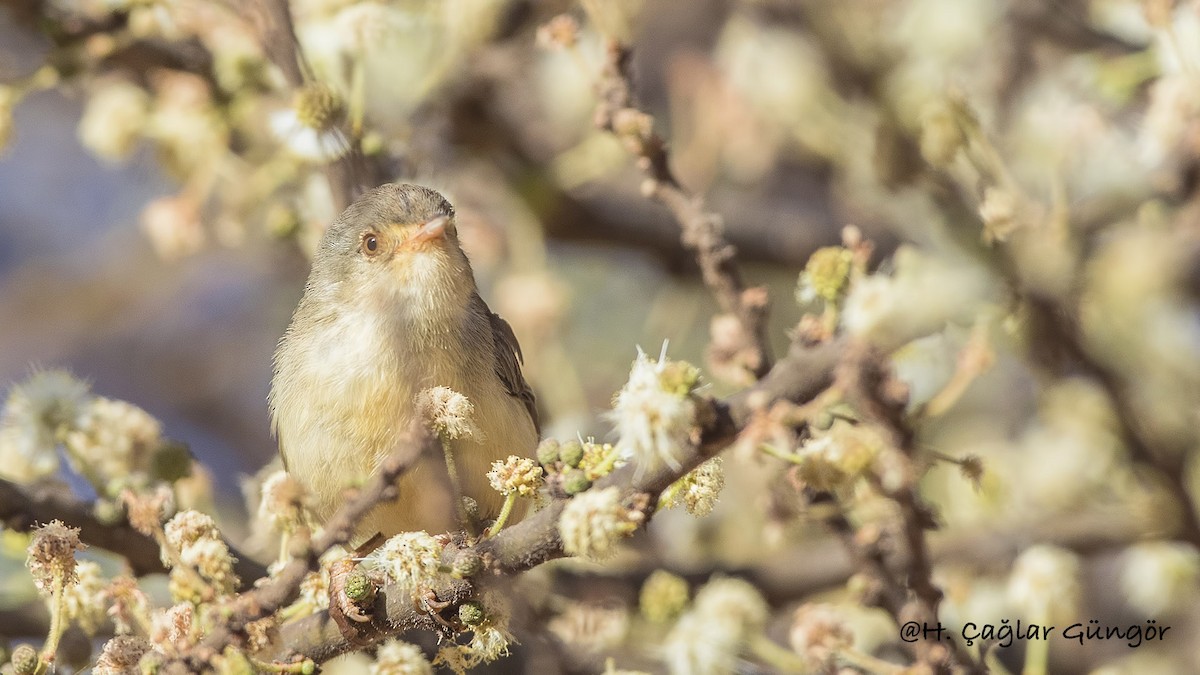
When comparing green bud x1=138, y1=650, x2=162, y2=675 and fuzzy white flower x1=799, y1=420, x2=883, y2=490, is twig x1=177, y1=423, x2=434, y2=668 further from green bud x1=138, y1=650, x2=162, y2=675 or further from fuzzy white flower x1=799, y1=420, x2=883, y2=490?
fuzzy white flower x1=799, y1=420, x2=883, y2=490

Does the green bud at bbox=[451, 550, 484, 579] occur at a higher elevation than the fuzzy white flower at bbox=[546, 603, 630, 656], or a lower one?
lower

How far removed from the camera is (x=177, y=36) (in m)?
5.38

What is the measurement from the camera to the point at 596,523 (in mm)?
2635

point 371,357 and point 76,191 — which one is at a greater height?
→ point 76,191

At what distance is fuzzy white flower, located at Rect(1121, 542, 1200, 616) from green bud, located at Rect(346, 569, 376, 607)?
10.4 ft

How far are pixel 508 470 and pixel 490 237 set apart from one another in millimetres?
3267

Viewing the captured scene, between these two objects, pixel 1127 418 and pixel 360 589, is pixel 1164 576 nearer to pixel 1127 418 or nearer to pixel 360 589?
pixel 1127 418

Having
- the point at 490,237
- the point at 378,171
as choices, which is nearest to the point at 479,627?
the point at 378,171

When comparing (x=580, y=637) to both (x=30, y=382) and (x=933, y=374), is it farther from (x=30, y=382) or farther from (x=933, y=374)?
(x=30, y=382)

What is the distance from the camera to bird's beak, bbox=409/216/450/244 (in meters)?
4.88

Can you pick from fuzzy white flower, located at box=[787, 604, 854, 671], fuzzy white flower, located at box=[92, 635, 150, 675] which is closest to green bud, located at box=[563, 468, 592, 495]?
fuzzy white flower, located at box=[787, 604, 854, 671]

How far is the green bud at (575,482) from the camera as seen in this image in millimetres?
2758

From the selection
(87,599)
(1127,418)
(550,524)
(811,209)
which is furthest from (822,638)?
(811,209)

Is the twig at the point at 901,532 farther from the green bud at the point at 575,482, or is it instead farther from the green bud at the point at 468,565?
the green bud at the point at 468,565
